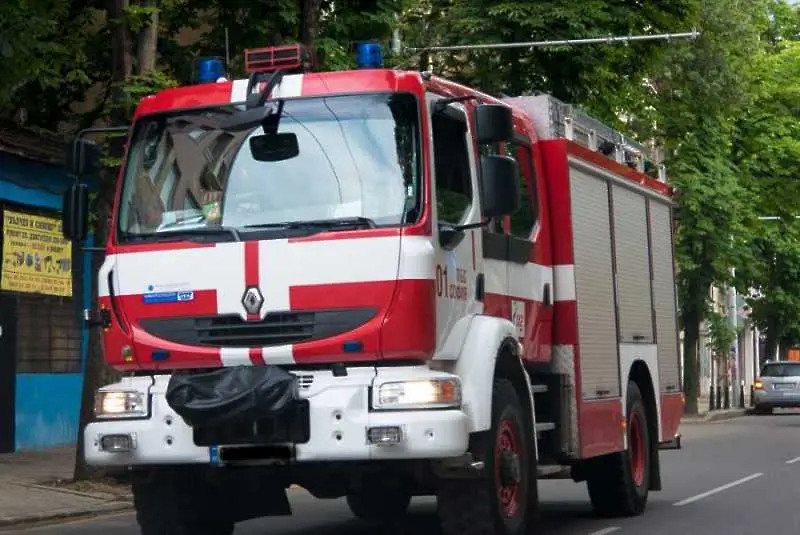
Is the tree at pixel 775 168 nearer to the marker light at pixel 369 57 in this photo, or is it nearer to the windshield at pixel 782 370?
the windshield at pixel 782 370

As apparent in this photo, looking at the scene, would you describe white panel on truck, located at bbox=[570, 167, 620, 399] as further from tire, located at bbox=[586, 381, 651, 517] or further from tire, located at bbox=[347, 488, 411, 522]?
tire, located at bbox=[347, 488, 411, 522]

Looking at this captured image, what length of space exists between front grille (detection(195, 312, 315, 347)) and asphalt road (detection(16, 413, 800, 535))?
3.67 m

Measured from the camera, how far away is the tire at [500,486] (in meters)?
9.98

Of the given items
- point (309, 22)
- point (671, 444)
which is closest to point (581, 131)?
point (671, 444)

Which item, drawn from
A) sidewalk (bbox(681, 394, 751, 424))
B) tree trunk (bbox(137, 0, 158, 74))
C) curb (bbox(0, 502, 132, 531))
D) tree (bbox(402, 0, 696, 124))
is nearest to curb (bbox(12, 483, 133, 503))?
curb (bbox(0, 502, 132, 531))

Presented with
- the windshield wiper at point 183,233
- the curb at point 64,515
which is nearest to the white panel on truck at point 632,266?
the windshield wiper at point 183,233

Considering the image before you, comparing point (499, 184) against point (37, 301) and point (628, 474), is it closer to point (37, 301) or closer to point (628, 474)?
point (628, 474)

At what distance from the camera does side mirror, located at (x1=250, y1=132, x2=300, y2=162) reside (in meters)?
10.0

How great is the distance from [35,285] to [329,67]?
5.68 meters

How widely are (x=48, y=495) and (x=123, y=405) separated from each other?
6823 mm

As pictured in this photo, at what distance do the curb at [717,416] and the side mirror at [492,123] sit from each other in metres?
29.8

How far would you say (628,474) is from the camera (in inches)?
550

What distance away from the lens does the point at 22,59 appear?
12922 mm

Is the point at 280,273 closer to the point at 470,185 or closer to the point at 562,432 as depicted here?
the point at 470,185
